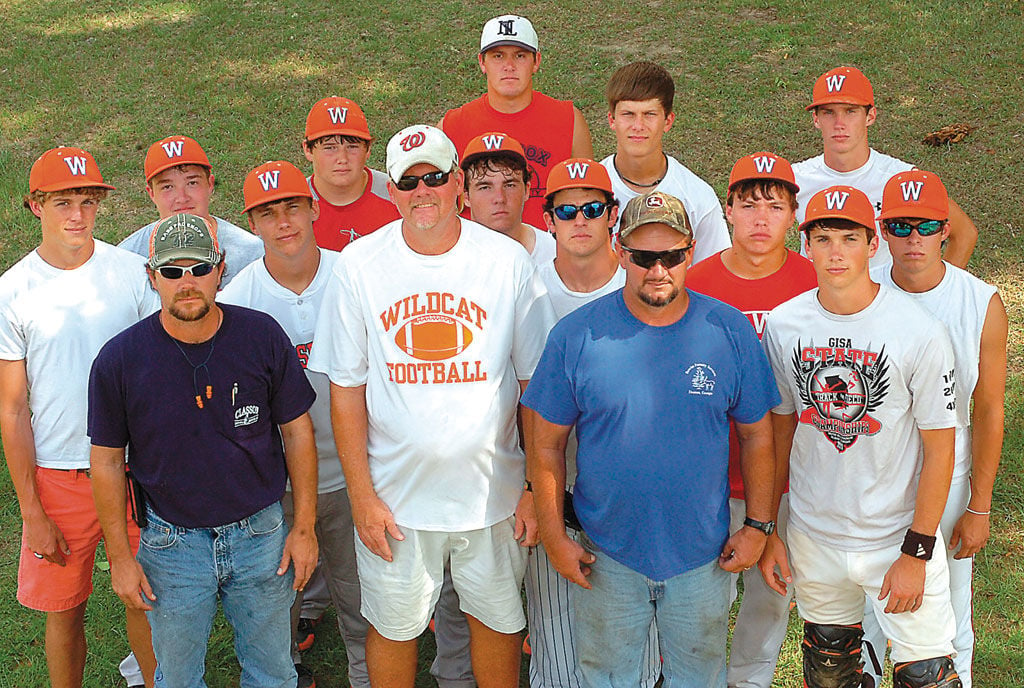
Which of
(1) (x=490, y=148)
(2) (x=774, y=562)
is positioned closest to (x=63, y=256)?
(1) (x=490, y=148)

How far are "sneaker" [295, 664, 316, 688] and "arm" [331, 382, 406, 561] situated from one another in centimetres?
126

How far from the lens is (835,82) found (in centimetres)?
523

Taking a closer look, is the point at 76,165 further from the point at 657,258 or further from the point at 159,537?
the point at 657,258

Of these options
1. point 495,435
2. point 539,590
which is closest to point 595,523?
point 495,435

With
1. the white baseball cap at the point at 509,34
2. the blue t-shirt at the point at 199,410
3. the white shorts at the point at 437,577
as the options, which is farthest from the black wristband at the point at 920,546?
the white baseball cap at the point at 509,34

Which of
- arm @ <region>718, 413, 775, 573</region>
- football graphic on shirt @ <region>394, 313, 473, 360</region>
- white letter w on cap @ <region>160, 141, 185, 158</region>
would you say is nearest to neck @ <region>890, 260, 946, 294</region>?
arm @ <region>718, 413, 775, 573</region>

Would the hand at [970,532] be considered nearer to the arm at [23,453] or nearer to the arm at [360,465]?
the arm at [360,465]

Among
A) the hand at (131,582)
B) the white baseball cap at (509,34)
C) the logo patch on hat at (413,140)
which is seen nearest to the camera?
the hand at (131,582)

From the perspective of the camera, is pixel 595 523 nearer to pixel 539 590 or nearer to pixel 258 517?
pixel 539 590

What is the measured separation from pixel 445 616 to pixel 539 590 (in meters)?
0.50

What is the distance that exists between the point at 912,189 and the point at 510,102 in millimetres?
2616

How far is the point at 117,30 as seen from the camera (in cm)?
1317

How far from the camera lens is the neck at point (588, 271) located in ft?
14.1

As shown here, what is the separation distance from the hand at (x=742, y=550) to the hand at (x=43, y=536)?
2766 mm
